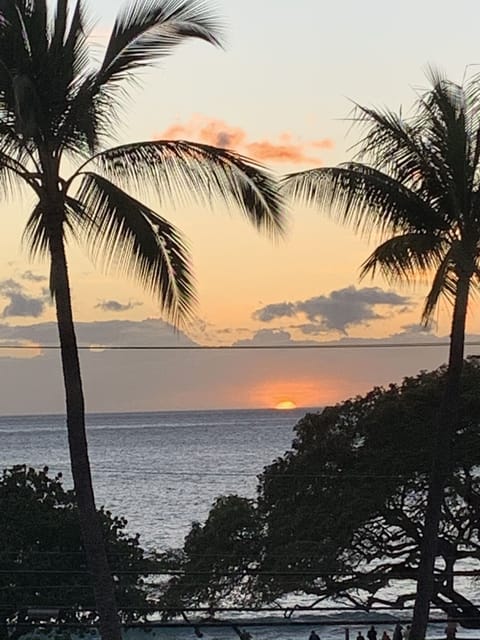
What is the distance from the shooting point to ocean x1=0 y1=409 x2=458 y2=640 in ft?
182

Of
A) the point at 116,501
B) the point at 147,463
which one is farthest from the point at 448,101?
the point at 147,463

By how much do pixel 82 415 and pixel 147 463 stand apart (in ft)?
338

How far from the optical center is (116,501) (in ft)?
265

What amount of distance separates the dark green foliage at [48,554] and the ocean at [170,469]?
231 cm

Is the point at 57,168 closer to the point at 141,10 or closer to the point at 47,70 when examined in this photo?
the point at 47,70

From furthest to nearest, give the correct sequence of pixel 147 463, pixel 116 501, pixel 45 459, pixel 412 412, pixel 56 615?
pixel 45 459, pixel 147 463, pixel 116 501, pixel 412 412, pixel 56 615

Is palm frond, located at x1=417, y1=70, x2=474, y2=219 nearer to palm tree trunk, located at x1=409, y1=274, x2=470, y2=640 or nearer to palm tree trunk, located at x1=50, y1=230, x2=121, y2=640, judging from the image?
palm tree trunk, located at x1=409, y1=274, x2=470, y2=640

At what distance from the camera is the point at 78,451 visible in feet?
39.5

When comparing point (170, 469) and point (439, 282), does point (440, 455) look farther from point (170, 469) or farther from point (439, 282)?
point (170, 469)

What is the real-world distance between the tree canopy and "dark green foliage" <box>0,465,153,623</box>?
1.27 m

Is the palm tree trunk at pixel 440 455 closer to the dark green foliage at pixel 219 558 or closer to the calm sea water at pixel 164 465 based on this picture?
the dark green foliage at pixel 219 558

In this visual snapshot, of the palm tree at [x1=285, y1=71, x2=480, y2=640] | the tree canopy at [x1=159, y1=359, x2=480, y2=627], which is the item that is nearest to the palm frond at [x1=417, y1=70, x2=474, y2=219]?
the palm tree at [x1=285, y1=71, x2=480, y2=640]

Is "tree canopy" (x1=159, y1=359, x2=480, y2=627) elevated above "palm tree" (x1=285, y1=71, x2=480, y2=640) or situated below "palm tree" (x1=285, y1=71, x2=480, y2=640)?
below

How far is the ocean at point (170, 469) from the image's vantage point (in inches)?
2190
